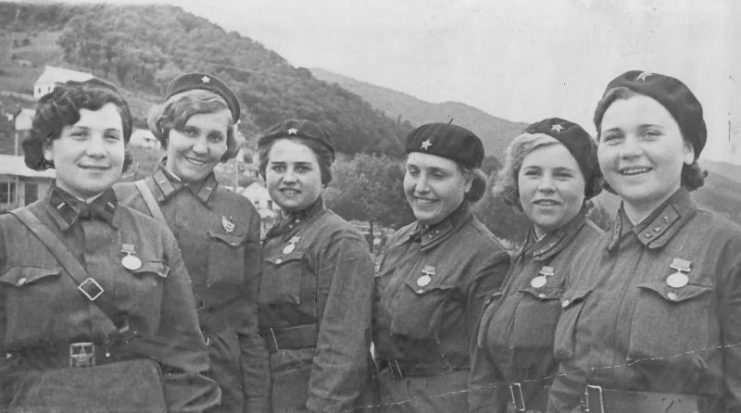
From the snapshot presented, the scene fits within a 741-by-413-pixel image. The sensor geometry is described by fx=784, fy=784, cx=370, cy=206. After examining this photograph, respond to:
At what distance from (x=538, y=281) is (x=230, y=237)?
4.24ft

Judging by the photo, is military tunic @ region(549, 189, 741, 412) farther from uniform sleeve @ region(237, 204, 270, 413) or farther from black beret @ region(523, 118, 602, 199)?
uniform sleeve @ region(237, 204, 270, 413)

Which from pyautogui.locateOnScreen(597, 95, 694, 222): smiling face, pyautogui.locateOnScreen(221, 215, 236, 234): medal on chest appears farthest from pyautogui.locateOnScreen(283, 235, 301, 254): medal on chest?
pyautogui.locateOnScreen(597, 95, 694, 222): smiling face

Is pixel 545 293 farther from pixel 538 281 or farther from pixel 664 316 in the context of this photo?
pixel 664 316

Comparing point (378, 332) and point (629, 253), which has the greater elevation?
point (629, 253)

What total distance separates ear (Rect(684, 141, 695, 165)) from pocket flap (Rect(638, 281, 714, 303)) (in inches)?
18.2

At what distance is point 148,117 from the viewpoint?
127 inches

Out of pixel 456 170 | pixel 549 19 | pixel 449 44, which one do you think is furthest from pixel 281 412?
pixel 549 19

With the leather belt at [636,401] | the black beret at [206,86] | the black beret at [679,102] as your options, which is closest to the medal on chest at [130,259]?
the black beret at [206,86]

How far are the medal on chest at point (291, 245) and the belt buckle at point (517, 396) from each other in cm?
110

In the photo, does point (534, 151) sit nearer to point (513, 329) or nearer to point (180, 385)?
point (513, 329)

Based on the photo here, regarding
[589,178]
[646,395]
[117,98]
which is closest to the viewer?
[646,395]

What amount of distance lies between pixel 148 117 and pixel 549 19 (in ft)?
5.90

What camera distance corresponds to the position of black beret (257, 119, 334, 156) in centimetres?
345

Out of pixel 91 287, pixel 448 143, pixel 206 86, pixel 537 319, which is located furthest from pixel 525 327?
pixel 206 86
